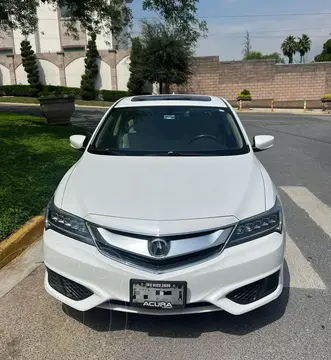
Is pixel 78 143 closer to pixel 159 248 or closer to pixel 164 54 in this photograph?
pixel 159 248

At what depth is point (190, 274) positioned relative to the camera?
2359 mm

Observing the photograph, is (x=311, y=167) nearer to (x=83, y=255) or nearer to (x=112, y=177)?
(x=112, y=177)

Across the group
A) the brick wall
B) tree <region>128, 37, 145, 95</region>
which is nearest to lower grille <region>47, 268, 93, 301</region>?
tree <region>128, 37, 145, 95</region>

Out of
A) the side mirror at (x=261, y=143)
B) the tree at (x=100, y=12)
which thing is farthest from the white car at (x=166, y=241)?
the tree at (x=100, y=12)

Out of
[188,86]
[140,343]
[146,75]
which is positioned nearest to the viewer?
[140,343]

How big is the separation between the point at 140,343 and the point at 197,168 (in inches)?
56.1

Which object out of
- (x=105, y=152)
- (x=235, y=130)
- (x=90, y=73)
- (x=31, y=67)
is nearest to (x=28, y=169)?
(x=105, y=152)

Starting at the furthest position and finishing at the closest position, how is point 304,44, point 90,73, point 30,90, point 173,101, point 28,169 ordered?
point 304,44 < point 90,73 < point 30,90 < point 28,169 < point 173,101

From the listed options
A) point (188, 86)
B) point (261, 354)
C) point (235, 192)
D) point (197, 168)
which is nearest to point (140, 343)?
point (261, 354)

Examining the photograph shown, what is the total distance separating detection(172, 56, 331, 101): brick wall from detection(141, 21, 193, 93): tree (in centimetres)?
417

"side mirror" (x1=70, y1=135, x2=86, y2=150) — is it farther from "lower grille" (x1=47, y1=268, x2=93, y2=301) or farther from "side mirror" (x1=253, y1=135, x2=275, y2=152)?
"side mirror" (x1=253, y1=135, x2=275, y2=152)

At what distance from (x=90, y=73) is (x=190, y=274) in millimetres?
34448

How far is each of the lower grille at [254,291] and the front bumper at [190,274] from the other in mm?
24

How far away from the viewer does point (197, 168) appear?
3217 millimetres
